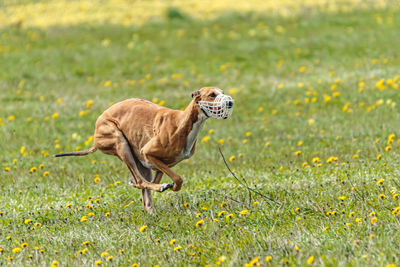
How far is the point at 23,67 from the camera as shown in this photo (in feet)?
52.4

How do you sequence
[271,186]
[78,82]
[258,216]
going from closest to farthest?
[258,216]
[271,186]
[78,82]

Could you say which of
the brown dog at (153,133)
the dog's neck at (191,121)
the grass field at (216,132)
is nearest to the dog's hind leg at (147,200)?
the brown dog at (153,133)

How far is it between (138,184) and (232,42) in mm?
12447

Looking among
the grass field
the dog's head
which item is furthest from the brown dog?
the grass field

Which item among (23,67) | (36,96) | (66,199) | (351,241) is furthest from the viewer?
(23,67)

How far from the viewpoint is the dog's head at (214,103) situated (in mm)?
5105

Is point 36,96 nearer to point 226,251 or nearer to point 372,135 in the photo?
point 372,135

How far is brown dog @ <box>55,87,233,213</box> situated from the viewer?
5406 millimetres

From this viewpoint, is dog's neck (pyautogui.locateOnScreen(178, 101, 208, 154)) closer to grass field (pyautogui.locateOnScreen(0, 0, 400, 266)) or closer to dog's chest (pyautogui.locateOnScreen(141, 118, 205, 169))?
dog's chest (pyautogui.locateOnScreen(141, 118, 205, 169))

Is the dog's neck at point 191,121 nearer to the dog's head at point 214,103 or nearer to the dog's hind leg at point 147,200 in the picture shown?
the dog's head at point 214,103

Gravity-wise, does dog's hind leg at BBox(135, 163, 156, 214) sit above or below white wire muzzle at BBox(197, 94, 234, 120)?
below

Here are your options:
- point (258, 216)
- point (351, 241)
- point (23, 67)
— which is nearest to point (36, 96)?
point (23, 67)

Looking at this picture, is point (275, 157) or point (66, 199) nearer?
point (66, 199)

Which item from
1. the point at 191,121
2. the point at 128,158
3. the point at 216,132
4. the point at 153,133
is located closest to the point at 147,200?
the point at 128,158
